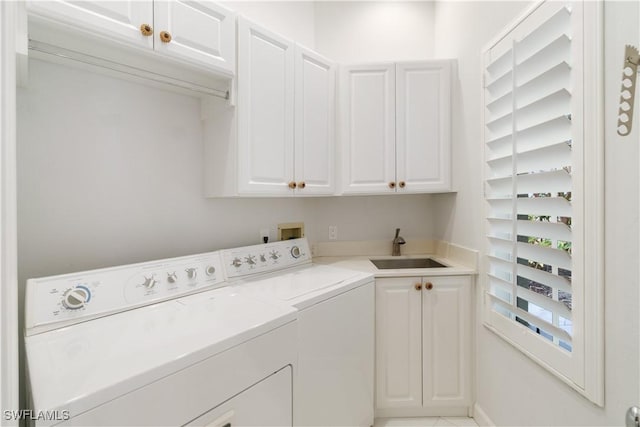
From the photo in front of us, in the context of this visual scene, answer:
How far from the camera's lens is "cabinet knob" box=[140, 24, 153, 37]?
44.8 inches

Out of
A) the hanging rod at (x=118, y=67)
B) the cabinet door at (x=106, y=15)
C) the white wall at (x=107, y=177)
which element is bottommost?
the white wall at (x=107, y=177)

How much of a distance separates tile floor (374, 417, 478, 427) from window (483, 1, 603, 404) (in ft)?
2.34

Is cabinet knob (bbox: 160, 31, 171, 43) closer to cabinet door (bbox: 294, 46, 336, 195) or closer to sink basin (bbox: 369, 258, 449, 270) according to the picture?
cabinet door (bbox: 294, 46, 336, 195)

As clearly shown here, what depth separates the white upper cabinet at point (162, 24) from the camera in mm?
996

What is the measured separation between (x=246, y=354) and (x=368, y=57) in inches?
96.6

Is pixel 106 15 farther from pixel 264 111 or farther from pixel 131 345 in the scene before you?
pixel 131 345

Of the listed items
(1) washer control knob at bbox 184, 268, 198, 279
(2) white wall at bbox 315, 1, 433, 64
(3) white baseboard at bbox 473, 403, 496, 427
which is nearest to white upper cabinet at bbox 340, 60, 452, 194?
(2) white wall at bbox 315, 1, 433, 64

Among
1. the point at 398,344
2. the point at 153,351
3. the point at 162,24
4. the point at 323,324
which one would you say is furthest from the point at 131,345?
the point at 398,344

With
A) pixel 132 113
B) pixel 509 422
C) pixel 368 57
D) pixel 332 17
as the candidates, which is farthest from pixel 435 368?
pixel 332 17

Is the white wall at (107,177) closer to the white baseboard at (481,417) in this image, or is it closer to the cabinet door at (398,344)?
the cabinet door at (398,344)

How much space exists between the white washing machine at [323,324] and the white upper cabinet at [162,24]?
1.01 metres

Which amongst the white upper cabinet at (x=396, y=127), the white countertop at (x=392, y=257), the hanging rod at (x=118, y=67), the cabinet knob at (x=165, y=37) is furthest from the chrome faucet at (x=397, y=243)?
the cabinet knob at (x=165, y=37)

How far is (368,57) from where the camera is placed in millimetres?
2477

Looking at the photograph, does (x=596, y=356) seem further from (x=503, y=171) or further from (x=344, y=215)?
(x=344, y=215)
